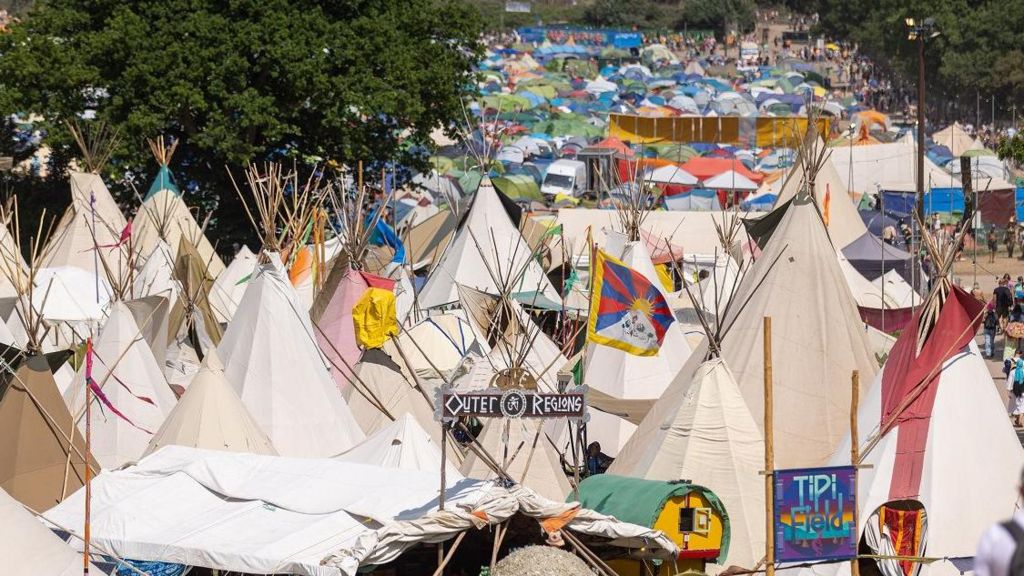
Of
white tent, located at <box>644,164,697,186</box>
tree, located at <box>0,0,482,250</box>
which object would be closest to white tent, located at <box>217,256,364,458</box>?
tree, located at <box>0,0,482,250</box>

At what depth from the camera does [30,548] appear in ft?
42.1

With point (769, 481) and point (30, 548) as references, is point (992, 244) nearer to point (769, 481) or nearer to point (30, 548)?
point (769, 481)

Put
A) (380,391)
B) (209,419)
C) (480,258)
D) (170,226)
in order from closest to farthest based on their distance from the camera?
1. (209,419)
2. (380,391)
3. (480,258)
4. (170,226)

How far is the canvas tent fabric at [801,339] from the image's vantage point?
710 inches

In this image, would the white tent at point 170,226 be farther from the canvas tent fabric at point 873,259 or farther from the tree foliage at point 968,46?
the tree foliage at point 968,46

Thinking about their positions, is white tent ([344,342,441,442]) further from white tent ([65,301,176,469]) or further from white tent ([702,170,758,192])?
white tent ([702,170,758,192])

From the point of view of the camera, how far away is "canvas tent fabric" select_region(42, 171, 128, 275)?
93.8 ft

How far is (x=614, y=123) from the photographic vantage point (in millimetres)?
55281

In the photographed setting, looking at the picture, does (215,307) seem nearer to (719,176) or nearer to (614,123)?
(719,176)

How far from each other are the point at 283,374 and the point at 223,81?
13.2m

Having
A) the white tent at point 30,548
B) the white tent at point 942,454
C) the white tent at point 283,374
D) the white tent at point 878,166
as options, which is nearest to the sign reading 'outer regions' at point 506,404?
the white tent at point 942,454

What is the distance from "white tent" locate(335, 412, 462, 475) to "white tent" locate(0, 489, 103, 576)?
12.5 feet

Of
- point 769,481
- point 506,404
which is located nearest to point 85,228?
point 506,404

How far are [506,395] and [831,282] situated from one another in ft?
20.7
